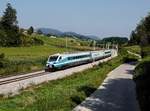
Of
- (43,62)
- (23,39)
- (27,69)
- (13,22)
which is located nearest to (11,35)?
(23,39)

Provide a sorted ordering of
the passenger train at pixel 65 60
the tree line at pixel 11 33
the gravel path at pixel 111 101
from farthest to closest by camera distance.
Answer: the tree line at pixel 11 33, the passenger train at pixel 65 60, the gravel path at pixel 111 101

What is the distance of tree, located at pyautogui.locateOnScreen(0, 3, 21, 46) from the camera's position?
126762mm

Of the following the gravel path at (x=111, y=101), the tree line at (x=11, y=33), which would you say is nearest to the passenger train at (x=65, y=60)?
the gravel path at (x=111, y=101)

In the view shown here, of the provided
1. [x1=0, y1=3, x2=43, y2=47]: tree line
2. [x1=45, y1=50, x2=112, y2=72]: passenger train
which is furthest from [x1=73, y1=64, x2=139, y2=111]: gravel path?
[x1=0, y1=3, x2=43, y2=47]: tree line

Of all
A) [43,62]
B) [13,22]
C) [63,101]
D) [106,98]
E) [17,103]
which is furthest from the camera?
[13,22]

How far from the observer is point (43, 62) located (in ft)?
220

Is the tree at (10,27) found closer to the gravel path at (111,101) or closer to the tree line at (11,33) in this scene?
the tree line at (11,33)

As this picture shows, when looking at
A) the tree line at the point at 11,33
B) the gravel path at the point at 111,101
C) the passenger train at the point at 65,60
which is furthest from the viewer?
the tree line at the point at 11,33

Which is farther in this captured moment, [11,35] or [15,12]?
[15,12]

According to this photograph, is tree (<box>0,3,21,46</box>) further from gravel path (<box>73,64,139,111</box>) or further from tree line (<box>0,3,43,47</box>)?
gravel path (<box>73,64,139,111</box>)

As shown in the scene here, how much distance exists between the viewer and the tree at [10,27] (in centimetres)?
12676

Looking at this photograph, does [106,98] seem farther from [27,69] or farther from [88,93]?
[27,69]

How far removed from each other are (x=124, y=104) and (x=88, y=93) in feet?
17.1

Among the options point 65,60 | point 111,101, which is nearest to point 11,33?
point 65,60
